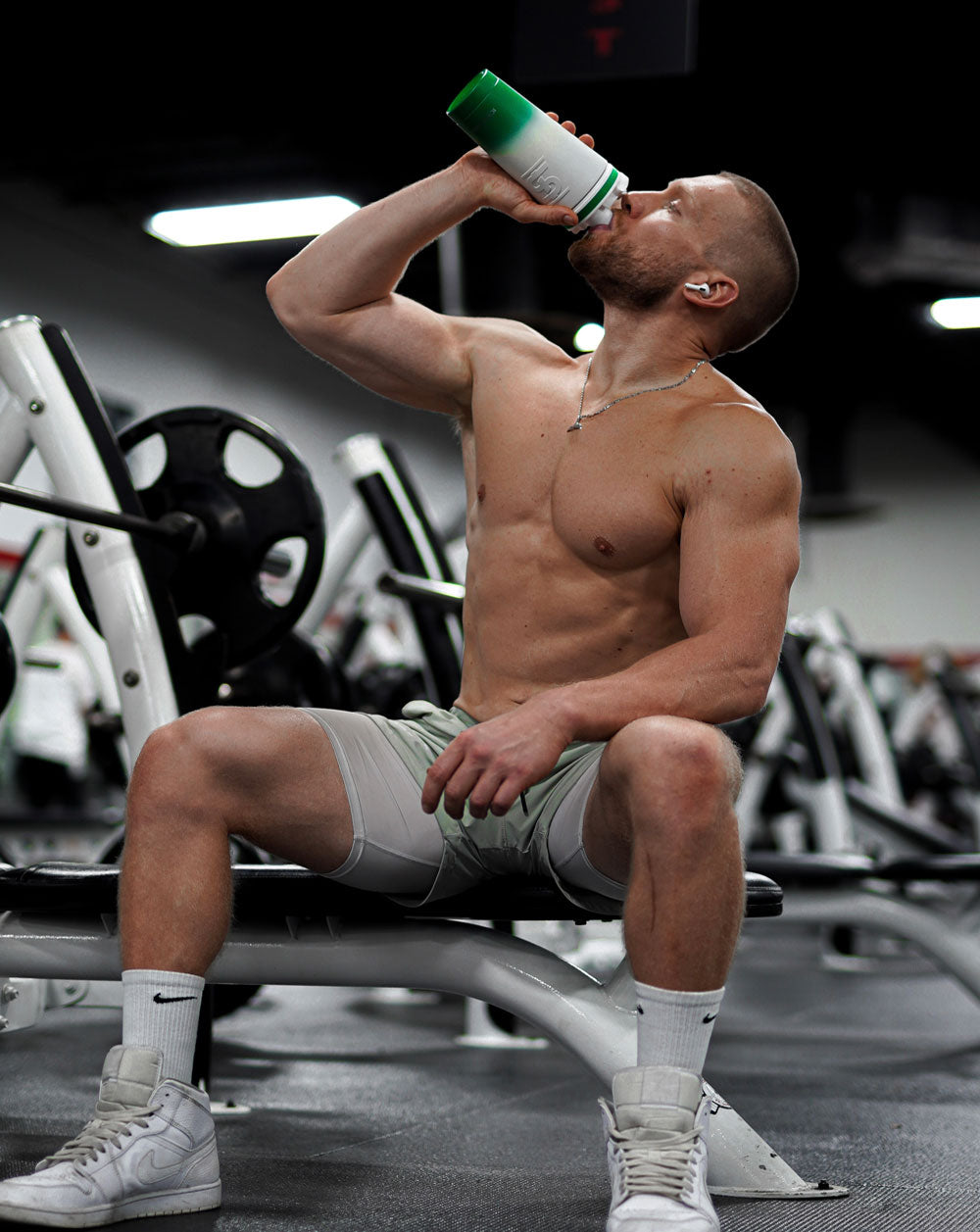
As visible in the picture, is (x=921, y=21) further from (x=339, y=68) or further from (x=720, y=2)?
(x=339, y=68)

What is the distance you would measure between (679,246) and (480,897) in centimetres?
85

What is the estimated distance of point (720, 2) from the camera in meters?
5.64

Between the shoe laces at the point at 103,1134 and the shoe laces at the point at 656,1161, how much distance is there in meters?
0.48

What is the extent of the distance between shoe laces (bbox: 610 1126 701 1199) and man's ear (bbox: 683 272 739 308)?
1.01 metres

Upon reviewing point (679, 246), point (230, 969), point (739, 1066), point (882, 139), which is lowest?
point (739, 1066)

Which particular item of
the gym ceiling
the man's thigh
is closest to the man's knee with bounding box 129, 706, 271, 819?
the man's thigh

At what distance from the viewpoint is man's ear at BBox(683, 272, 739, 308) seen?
1.84 meters

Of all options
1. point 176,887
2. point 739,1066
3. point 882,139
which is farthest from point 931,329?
point 176,887

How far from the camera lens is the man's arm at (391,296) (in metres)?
1.82

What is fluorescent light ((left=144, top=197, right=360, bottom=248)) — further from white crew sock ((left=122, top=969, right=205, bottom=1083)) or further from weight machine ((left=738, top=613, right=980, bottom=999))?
white crew sock ((left=122, top=969, right=205, bottom=1083))

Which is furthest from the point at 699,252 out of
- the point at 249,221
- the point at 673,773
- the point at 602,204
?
the point at 249,221

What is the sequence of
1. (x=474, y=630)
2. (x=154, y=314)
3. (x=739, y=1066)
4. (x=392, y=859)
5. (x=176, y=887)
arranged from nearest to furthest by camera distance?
(x=176, y=887) → (x=392, y=859) → (x=474, y=630) → (x=739, y=1066) → (x=154, y=314)

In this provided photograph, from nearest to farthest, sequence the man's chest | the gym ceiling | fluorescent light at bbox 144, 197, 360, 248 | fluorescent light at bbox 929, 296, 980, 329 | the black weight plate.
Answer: the man's chest
the black weight plate
the gym ceiling
fluorescent light at bbox 144, 197, 360, 248
fluorescent light at bbox 929, 296, 980, 329


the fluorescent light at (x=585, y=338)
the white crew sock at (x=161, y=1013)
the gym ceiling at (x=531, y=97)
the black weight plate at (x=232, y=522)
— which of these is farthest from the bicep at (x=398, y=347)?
the fluorescent light at (x=585, y=338)
